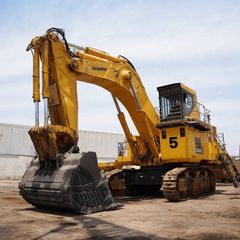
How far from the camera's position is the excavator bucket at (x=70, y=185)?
8.85 metres

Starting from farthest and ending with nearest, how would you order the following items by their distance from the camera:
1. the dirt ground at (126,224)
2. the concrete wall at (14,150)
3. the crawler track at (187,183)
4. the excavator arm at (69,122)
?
the concrete wall at (14,150) < the crawler track at (187,183) < the excavator arm at (69,122) < the dirt ground at (126,224)

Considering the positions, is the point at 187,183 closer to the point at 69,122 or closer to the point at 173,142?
the point at 173,142

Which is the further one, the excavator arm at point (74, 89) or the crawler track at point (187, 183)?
the crawler track at point (187, 183)

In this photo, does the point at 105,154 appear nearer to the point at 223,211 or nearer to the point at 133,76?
the point at 133,76

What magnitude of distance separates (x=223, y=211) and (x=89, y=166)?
3.92 metres

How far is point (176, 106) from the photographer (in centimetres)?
1430

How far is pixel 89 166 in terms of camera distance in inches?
371

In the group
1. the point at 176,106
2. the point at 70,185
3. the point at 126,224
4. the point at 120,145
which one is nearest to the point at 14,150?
the point at 120,145

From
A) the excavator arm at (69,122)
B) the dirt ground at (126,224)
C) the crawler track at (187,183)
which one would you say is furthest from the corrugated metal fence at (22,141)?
the dirt ground at (126,224)

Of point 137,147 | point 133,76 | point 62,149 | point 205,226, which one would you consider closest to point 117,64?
point 133,76

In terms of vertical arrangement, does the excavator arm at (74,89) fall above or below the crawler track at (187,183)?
above

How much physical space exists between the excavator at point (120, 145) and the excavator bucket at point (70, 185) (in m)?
0.03

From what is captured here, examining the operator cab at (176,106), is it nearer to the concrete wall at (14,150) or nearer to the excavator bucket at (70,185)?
the excavator bucket at (70,185)

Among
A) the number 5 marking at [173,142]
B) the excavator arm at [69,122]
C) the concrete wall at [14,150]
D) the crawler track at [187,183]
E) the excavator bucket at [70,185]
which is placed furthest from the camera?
the concrete wall at [14,150]
